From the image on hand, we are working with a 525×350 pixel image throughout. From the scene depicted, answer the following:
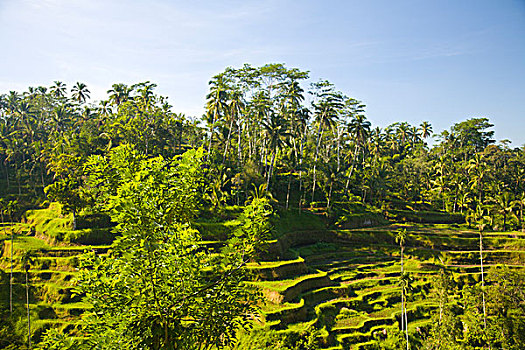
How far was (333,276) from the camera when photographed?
3234cm

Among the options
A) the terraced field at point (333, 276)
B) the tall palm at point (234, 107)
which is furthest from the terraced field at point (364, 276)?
the tall palm at point (234, 107)

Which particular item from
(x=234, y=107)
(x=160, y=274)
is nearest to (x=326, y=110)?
(x=234, y=107)

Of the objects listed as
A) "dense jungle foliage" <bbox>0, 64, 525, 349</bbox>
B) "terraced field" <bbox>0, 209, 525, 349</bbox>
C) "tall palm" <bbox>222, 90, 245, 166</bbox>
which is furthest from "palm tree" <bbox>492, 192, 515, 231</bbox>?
"tall palm" <bbox>222, 90, 245, 166</bbox>

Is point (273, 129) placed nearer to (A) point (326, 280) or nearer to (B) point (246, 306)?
(A) point (326, 280)

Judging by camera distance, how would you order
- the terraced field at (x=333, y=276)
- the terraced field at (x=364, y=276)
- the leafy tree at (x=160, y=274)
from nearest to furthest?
the leafy tree at (x=160, y=274), the terraced field at (x=333, y=276), the terraced field at (x=364, y=276)

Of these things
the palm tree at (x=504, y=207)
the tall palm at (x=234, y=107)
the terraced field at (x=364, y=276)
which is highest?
the tall palm at (x=234, y=107)

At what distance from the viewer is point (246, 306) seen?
18.2 feet

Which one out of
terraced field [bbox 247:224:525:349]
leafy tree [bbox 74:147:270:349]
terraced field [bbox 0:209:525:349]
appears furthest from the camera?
terraced field [bbox 247:224:525:349]

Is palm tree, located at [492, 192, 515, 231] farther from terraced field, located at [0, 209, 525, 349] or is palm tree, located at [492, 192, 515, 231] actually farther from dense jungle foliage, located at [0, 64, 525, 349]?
terraced field, located at [0, 209, 525, 349]

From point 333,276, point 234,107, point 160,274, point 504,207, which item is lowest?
point 333,276

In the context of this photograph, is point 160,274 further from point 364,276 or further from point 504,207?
point 504,207

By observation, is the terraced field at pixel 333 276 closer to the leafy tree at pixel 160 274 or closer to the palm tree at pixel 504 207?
the palm tree at pixel 504 207

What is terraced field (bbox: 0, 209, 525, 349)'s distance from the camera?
76.7ft

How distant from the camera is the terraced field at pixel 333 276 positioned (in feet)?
76.7
